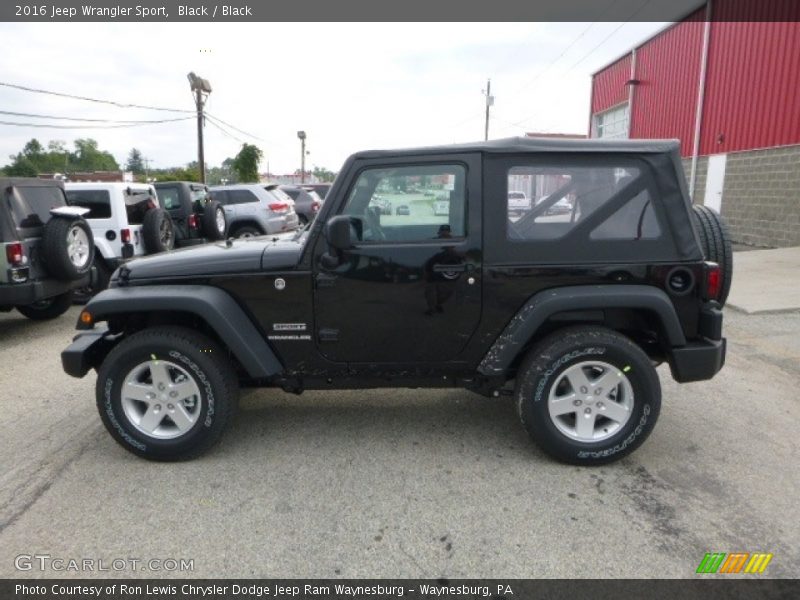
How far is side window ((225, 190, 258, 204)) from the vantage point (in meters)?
14.4

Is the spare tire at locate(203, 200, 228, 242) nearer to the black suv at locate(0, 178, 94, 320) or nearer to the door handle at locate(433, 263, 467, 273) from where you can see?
the black suv at locate(0, 178, 94, 320)

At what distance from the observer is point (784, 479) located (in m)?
3.22

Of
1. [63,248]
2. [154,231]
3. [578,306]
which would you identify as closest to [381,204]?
[578,306]

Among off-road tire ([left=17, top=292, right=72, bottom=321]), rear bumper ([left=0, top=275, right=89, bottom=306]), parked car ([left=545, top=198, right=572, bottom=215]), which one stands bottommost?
off-road tire ([left=17, top=292, right=72, bottom=321])

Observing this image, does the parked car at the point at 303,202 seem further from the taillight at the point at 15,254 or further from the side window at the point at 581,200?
the side window at the point at 581,200

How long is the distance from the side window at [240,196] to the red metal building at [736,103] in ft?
39.9

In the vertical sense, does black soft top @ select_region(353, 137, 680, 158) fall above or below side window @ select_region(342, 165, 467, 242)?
above

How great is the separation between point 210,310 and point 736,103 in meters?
15.1

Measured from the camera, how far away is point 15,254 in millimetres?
6090

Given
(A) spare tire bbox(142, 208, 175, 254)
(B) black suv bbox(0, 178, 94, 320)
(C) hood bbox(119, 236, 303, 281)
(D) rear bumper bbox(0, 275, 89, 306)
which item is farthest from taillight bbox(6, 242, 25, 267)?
(C) hood bbox(119, 236, 303, 281)

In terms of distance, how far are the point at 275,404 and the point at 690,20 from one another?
57.1 feet

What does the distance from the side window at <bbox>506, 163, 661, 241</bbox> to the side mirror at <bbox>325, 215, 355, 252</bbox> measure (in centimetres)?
97

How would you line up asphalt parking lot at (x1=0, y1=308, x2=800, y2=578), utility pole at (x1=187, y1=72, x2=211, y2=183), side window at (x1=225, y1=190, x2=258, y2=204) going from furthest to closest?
utility pole at (x1=187, y1=72, x2=211, y2=183) → side window at (x1=225, y1=190, x2=258, y2=204) → asphalt parking lot at (x1=0, y1=308, x2=800, y2=578)

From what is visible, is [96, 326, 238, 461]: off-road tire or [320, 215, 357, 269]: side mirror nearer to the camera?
[320, 215, 357, 269]: side mirror
